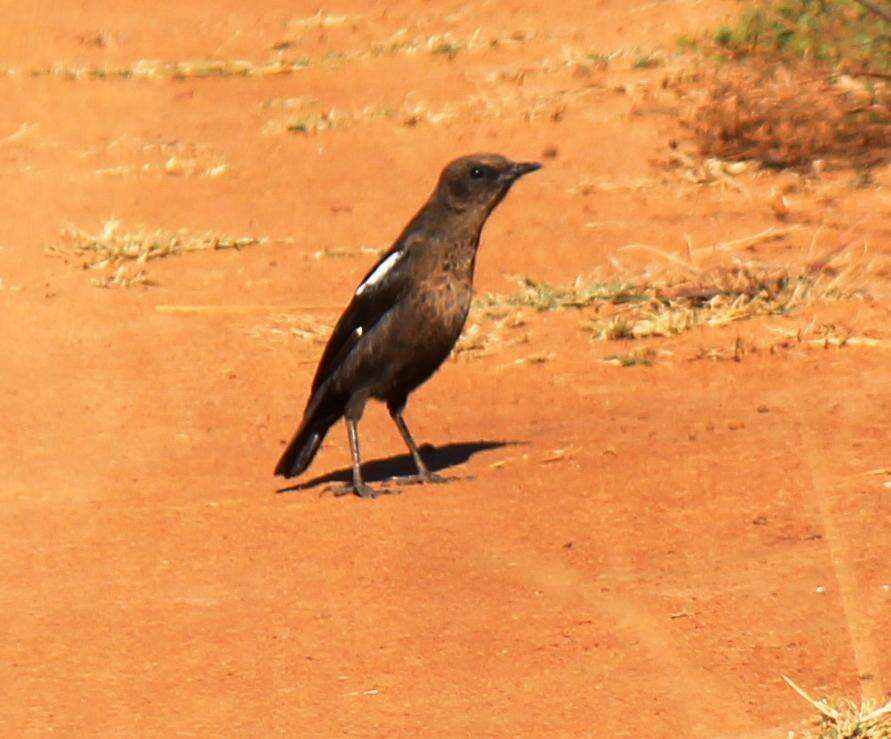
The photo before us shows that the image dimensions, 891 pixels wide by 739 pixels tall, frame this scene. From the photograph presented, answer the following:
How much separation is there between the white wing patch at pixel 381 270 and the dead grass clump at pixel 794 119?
6231mm

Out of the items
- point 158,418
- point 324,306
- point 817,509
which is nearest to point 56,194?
point 324,306

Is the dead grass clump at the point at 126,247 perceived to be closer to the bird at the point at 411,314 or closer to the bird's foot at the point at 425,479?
the bird at the point at 411,314

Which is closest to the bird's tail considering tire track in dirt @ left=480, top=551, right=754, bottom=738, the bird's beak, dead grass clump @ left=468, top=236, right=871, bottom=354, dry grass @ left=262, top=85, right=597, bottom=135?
the bird's beak

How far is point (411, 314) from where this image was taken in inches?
297

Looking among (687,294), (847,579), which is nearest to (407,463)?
(687,294)

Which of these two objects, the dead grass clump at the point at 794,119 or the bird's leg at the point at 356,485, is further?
the dead grass clump at the point at 794,119

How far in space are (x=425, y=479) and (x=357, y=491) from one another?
0.30 metres

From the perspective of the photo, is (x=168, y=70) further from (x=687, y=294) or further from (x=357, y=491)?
(x=357, y=491)

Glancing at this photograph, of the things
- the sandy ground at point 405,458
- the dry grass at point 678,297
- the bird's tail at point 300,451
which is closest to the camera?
the sandy ground at point 405,458

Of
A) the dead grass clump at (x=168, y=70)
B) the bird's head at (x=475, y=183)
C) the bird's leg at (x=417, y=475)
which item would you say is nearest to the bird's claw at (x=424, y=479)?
the bird's leg at (x=417, y=475)

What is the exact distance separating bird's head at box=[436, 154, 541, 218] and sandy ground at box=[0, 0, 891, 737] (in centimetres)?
110

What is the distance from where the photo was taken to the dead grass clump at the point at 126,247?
11.5 metres

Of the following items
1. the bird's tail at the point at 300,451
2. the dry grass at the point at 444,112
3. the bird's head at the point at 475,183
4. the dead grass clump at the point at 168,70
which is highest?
the dead grass clump at the point at 168,70

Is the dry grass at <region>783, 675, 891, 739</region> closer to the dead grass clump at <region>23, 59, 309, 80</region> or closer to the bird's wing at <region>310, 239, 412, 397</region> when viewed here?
the bird's wing at <region>310, 239, 412, 397</region>
